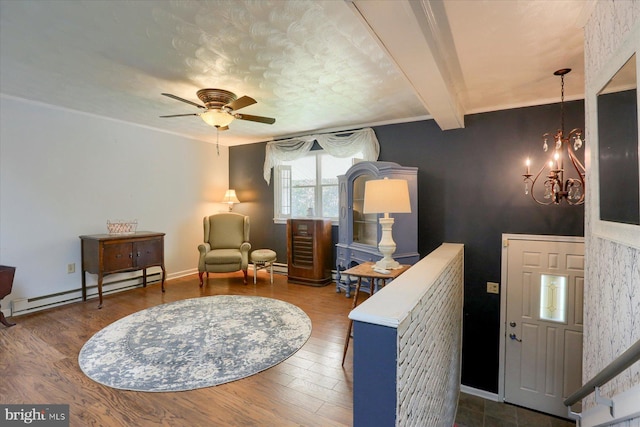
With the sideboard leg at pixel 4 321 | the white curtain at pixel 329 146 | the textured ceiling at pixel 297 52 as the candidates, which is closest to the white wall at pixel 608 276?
the textured ceiling at pixel 297 52

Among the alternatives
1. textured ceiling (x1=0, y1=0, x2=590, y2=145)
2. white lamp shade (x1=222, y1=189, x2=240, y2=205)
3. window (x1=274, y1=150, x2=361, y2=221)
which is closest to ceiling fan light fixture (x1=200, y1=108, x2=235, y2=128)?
textured ceiling (x1=0, y1=0, x2=590, y2=145)

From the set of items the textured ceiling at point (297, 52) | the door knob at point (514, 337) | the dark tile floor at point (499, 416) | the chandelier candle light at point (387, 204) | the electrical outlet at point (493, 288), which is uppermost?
the textured ceiling at point (297, 52)

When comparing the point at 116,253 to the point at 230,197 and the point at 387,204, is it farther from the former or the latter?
the point at 387,204

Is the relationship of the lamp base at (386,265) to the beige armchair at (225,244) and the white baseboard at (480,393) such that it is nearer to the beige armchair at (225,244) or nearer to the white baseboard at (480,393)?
the white baseboard at (480,393)

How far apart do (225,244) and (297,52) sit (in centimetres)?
359

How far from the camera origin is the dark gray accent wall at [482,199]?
128 inches

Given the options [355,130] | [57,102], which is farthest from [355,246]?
[57,102]

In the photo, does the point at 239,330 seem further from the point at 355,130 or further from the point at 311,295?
the point at 355,130

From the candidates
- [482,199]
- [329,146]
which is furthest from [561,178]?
[329,146]

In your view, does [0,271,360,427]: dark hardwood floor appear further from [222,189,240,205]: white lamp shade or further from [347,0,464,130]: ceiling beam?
[222,189,240,205]: white lamp shade

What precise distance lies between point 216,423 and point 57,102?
3948 mm

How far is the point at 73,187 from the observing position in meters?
3.83

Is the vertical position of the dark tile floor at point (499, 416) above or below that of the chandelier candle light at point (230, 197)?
below

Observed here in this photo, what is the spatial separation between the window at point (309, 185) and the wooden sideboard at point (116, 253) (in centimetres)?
209
